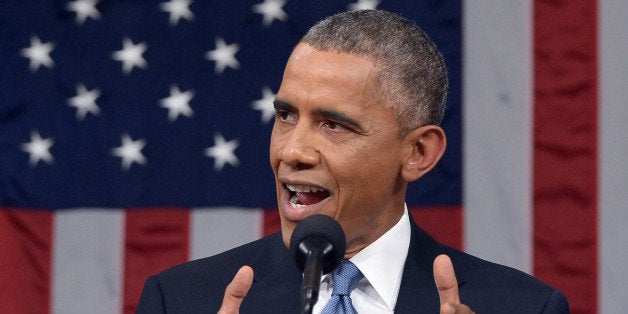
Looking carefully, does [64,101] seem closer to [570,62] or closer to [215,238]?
[215,238]

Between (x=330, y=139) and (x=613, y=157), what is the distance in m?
1.22

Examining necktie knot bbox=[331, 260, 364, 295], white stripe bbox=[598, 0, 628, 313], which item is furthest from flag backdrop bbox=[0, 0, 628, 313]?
necktie knot bbox=[331, 260, 364, 295]

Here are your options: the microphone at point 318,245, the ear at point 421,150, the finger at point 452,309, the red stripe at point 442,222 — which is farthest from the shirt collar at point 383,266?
the red stripe at point 442,222

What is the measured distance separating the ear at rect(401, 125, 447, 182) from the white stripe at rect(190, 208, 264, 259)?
1.02 m

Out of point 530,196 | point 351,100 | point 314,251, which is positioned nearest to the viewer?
point 314,251

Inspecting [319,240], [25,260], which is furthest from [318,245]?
[25,260]

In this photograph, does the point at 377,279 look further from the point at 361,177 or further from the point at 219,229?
the point at 219,229

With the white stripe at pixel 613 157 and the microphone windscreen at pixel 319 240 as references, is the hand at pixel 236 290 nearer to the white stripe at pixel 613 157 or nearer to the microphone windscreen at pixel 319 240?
the microphone windscreen at pixel 319 240

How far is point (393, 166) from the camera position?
6.49ft

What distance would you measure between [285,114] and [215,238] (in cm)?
112

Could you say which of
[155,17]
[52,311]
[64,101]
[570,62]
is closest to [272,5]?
[155,17]

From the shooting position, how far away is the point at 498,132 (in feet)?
9.50

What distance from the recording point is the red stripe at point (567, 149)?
2.85 m

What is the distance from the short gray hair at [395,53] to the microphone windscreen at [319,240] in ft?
1.66
